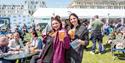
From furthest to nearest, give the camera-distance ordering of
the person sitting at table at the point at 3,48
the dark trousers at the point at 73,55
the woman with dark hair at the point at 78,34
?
the person sitting at table at the point at 3,48, the woman with dark hair at the point at 78,34, the dark trousers at the point at 73,55

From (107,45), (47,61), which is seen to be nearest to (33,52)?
(47,61)

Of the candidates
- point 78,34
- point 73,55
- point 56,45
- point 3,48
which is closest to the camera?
point 56,45

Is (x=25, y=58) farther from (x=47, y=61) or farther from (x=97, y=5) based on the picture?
(x=97, y=5)

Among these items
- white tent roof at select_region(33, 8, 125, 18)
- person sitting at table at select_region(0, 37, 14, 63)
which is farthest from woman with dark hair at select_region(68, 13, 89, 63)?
white tent roof at select_region(33, 8, 125, 18)

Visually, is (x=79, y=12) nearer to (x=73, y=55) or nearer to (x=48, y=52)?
(x=73, y=55)

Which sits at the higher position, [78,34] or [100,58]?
[78,34]

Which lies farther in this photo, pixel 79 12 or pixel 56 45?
pixel 79 12

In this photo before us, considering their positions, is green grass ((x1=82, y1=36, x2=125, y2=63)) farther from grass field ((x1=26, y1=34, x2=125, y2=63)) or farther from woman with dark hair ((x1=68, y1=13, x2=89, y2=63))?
woman with dark hair ((x1=68, y1=13, x2=89, y2=63))

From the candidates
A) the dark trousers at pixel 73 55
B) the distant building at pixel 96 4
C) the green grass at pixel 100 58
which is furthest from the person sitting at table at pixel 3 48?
the distant building at pixel 96 4

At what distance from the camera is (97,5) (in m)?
126

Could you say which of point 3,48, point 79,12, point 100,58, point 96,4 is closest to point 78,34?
point 3,48

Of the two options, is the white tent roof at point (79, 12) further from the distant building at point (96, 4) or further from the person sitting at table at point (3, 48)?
the distant building at point (96, 4)

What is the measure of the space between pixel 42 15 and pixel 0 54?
90.8ft

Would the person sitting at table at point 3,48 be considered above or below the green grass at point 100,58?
above
